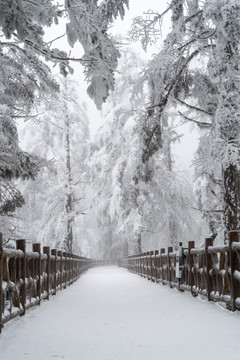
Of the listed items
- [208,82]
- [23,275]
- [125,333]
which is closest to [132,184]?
[208,82]

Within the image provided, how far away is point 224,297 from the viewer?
6.61 metres

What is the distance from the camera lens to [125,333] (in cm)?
516

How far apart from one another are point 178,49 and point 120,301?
6.29 m

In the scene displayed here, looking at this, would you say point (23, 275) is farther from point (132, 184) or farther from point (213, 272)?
point (132, 184)

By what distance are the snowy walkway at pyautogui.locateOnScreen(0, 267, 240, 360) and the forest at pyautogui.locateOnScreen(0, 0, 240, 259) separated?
9.14 feet

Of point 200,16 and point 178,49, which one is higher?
point 200,16

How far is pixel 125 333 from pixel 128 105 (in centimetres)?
2615

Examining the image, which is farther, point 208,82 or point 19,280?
point 208,82

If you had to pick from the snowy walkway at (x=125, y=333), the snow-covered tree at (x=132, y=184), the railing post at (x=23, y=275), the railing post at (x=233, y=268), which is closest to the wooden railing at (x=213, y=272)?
the railing post at (x=233, y=268)

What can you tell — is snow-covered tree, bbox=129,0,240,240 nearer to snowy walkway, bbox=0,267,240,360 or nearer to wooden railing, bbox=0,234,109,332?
snowy walkway, bbox=0,267,240,360

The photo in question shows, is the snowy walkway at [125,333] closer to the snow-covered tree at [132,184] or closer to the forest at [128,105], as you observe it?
the forest at [128,105]

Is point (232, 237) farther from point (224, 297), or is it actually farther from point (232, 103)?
point (232, 103)

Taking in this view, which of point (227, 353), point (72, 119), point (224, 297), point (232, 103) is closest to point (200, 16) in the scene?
point (232, 103)

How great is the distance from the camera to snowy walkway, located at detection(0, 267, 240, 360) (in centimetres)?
408
